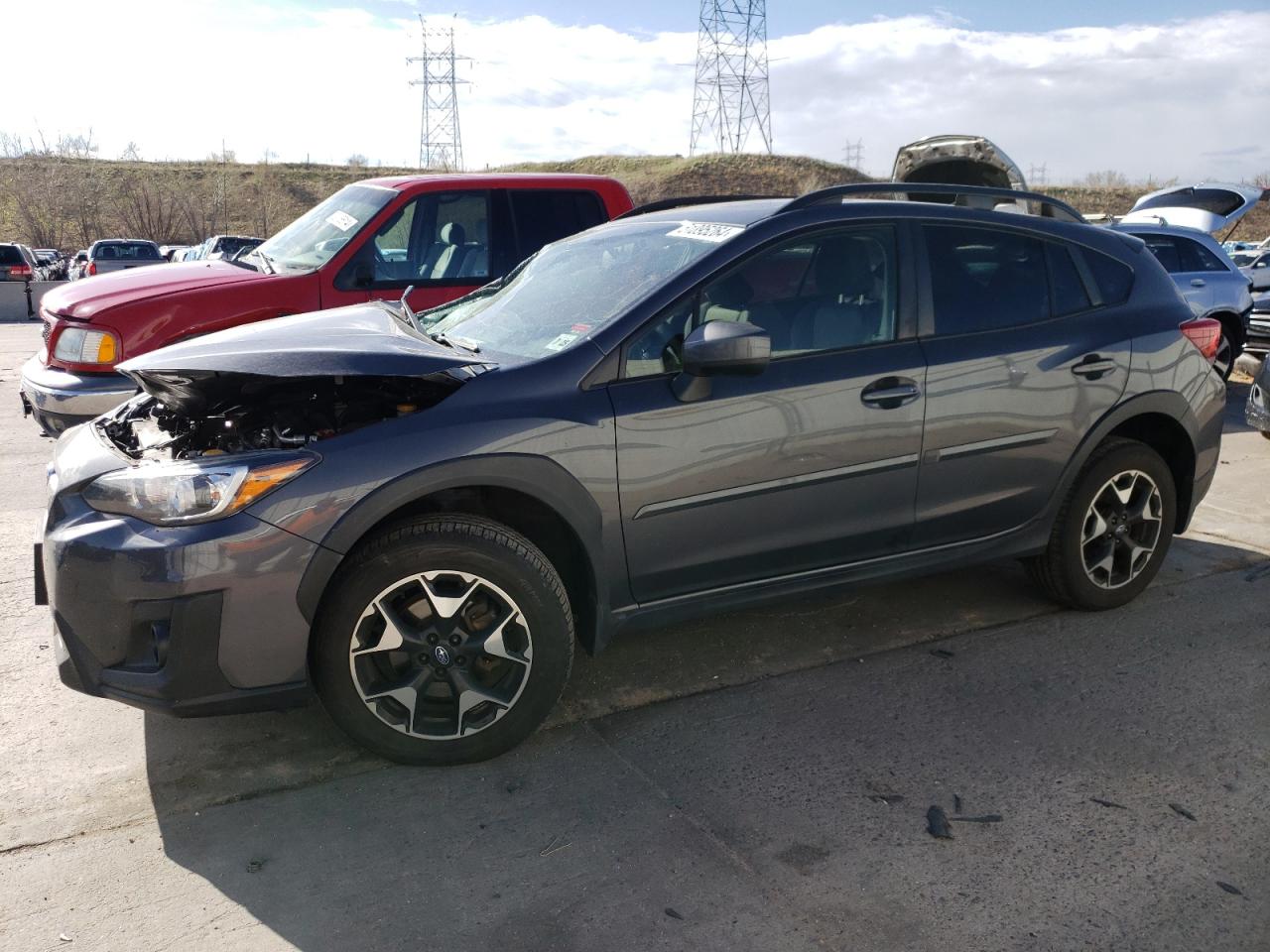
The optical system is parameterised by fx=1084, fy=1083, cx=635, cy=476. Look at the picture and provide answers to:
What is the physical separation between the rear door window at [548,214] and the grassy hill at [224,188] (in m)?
39.8

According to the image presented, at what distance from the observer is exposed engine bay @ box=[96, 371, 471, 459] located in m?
3.41

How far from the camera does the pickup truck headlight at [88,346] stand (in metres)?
6.37

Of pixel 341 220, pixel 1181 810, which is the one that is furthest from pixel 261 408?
pixel 341 220

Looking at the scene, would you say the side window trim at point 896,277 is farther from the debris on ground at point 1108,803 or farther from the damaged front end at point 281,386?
the debris on ground at point 1108,803

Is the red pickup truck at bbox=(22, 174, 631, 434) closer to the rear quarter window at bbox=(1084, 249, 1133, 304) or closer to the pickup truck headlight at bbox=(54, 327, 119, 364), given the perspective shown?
the pickup truck headlight at bbox=(54, 327, 119, 364)

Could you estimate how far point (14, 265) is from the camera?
24.7 m

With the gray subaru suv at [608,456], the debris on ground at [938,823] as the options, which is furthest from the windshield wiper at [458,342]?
the debris on ground at [938,823]

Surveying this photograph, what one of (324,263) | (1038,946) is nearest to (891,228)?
(1038,946)

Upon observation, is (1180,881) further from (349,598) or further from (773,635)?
(349,598)

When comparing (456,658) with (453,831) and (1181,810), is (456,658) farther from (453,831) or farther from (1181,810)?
(1181,810)

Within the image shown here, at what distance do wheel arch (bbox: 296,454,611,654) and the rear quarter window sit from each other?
8.37 feet

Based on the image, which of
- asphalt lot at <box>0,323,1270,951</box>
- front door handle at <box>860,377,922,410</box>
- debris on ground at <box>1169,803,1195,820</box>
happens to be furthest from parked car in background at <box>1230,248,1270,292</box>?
debris on ground at <box>1169,803,1195,820</box>

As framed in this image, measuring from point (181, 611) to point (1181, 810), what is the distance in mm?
2988

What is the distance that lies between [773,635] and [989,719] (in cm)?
101
